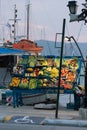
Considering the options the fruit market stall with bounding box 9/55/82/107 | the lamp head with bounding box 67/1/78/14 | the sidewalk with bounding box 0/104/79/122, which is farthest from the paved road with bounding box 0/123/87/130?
the fruit market stall with bounding box 9/55/82/107

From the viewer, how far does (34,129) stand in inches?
436

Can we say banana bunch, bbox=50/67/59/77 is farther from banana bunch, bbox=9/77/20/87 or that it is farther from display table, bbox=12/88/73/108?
banana bunch, bbox=9/77/20/87

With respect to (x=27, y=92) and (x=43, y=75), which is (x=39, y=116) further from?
(x=27, y=92)

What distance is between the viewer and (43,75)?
1902cm

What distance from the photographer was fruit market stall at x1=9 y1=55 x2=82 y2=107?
18766 mm

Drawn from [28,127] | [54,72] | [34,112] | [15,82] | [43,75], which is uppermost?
[54,72]

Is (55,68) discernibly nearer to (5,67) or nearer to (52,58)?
(52,58)

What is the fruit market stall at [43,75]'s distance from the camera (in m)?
Result: 18.8

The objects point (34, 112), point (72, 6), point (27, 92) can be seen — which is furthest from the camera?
point (27, 92)

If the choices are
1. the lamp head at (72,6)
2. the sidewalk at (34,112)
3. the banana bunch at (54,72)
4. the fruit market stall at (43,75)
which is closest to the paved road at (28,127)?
the sidewalk at (34,112)

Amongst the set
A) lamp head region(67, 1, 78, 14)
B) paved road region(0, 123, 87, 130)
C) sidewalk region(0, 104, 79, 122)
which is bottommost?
sidewalk region(0, 104, 79, 122)

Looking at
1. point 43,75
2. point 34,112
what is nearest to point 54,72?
point 43,75

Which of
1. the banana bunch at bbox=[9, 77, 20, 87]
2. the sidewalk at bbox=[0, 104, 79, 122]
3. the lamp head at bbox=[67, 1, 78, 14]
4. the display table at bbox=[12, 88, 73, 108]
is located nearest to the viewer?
the lamp head at bbox=[67, 1, 78, 14]

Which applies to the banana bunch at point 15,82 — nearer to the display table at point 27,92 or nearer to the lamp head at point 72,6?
the display table at point 27,92
